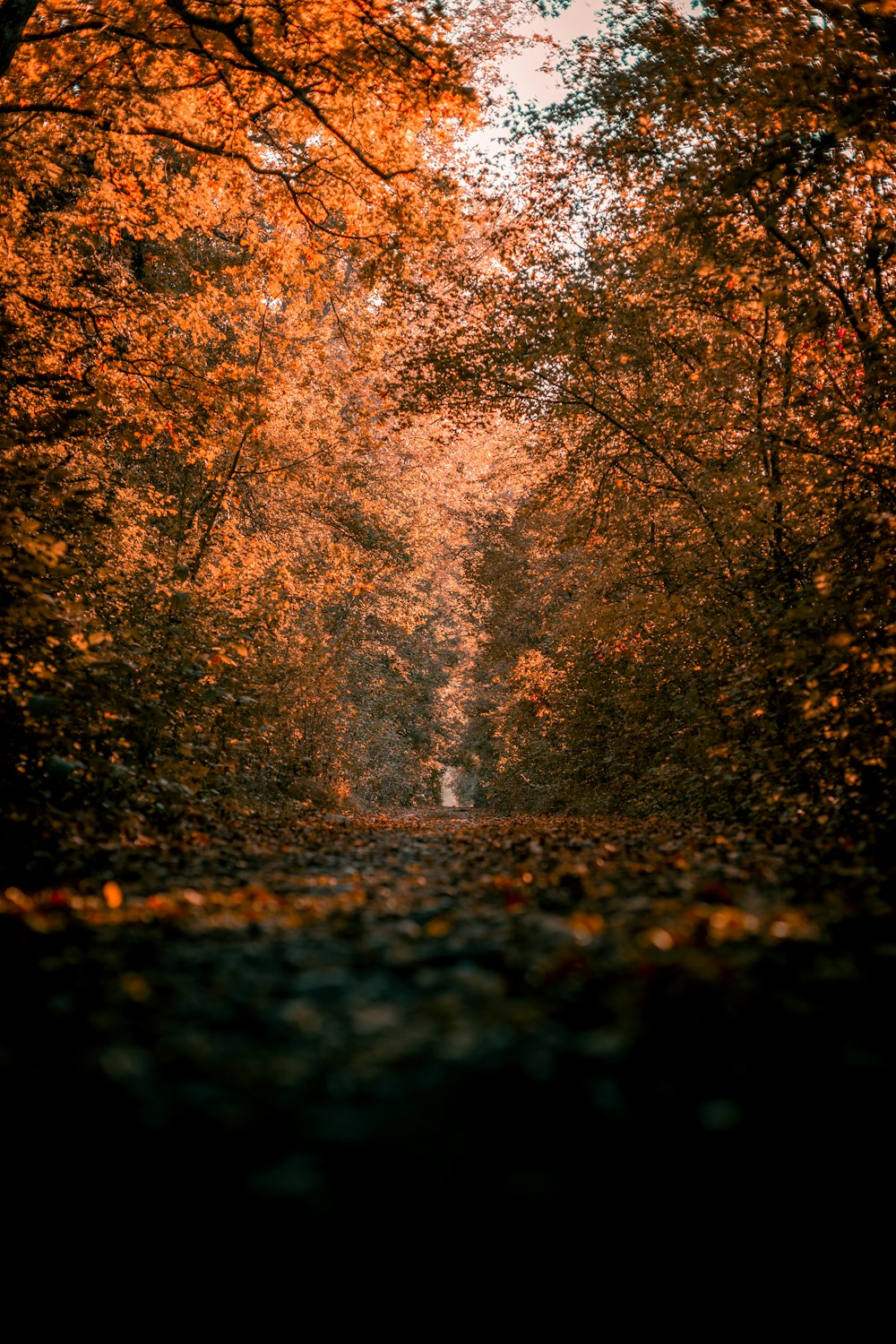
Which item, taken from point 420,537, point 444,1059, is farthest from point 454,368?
point 444,1059

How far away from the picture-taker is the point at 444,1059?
208 cm

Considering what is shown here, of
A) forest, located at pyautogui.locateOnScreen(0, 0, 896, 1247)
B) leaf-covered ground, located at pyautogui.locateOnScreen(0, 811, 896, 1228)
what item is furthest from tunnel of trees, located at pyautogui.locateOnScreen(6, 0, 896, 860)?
leaf-covered ground, located at pyautogui.locateOnScreen(0, 811, 896, 1228)

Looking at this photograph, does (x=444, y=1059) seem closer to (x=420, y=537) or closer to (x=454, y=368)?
(x=454, y=368)

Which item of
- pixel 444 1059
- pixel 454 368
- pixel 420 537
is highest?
pixel 454 368

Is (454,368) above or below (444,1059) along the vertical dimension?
above

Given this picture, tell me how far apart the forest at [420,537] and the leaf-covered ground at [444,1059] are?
2 centimetres

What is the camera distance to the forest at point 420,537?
2.38 m

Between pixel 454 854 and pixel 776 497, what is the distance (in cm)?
571

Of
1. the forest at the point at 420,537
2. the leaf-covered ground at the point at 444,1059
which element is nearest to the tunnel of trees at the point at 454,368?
the forest at the point at 420,537

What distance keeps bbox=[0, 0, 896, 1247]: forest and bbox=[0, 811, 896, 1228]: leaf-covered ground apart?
19 millimetres

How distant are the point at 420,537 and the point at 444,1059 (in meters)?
22.5

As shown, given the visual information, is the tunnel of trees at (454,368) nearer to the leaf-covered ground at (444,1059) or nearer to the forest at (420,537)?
the forest at (420,537)

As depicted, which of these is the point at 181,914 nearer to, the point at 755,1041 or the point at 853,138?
the point at 755,1041

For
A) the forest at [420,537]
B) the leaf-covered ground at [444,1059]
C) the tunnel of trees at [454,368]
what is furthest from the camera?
the tunnel of trees at [454,368]
